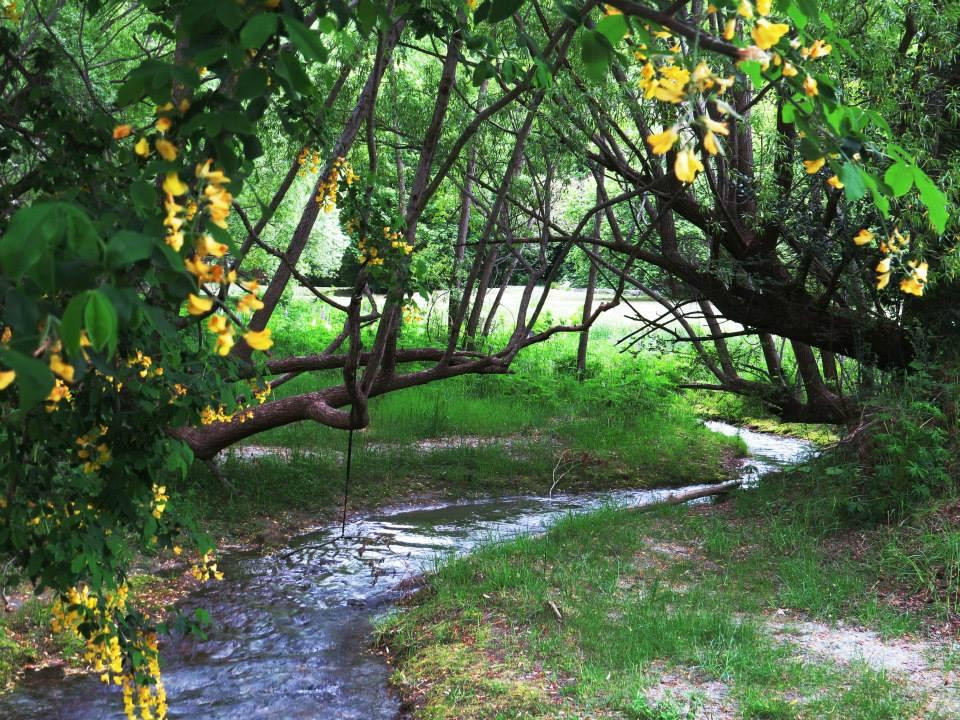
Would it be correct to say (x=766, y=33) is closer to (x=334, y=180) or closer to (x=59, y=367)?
(x=59, y=367)

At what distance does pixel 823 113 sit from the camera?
4.74 ft

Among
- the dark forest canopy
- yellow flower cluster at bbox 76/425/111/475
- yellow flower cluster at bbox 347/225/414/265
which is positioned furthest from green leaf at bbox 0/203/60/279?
yellow flower cluster at bbox 347/225/414/265

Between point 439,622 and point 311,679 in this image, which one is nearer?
point 311,679

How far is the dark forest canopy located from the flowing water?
347 mm

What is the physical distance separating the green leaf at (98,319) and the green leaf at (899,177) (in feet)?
3.52

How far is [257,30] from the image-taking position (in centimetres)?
113

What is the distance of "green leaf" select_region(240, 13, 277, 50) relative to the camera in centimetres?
112

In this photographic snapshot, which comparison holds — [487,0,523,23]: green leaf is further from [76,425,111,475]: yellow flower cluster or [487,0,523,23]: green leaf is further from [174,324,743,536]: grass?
[174,324,743,536]: grass

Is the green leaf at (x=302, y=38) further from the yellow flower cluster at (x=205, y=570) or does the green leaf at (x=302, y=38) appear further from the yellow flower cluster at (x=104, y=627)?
the yellow flower cluster at (x=205, y=570)

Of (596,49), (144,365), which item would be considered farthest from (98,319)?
(144,365)

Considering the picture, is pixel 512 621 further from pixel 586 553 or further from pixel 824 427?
pixel 824 427

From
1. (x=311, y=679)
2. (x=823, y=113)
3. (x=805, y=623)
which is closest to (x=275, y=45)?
(x=823, y=113)

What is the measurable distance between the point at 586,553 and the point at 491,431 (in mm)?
3920

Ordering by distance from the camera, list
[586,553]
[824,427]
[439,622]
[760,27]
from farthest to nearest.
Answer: [824,427] → [586,553] → [439,622] → [760,27]
